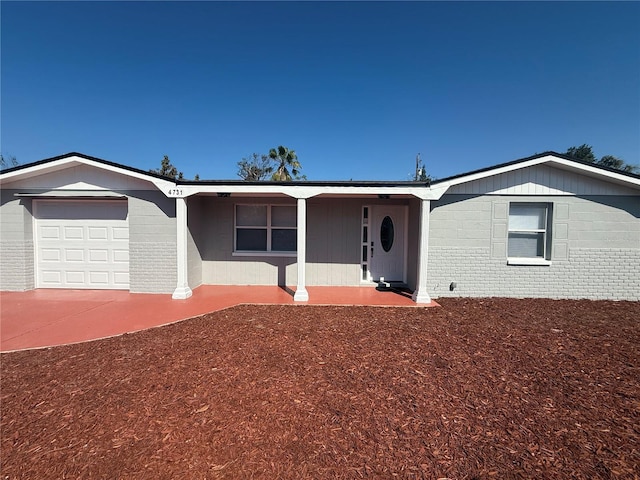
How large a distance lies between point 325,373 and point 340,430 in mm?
1093

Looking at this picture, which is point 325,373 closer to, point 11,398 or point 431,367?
point 431,367

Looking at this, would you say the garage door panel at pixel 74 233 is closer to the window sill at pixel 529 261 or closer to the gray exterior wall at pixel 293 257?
the gray exterior wall at pixel 293 257

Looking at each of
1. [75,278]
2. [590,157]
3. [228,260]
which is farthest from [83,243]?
[590,157]

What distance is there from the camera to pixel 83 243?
8.30 meters

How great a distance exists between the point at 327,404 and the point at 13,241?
10.0 metres

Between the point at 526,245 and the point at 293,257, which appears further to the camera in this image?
the point at 293,257

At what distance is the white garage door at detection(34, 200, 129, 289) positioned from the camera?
27.0 ft

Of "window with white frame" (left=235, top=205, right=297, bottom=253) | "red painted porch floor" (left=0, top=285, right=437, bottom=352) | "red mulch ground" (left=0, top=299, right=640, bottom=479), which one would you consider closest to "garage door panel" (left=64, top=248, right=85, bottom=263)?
"red painted porch floor" (left=0, top=285, right=437, bottom=352)

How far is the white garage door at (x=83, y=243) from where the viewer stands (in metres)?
8.23

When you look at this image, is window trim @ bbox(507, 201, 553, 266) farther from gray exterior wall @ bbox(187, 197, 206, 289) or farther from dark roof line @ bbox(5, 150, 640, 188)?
gray exterior wall @ bbox(187, 197, 206, 289)

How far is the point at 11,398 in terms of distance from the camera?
3.32 meters

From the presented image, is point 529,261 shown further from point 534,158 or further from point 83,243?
point 83,243

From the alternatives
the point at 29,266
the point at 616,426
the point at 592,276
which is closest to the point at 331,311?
the point at 616,426

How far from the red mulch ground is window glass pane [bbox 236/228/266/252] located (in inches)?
156
